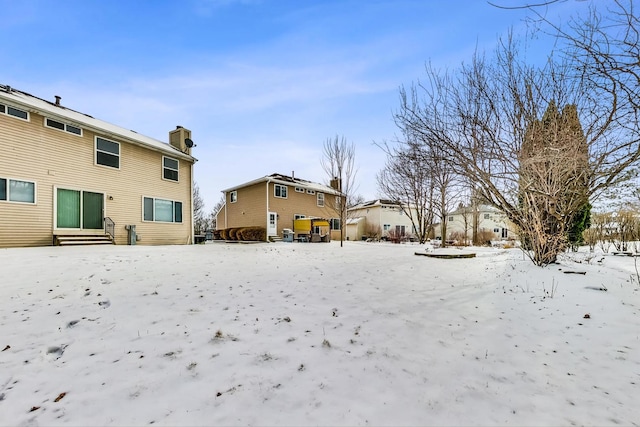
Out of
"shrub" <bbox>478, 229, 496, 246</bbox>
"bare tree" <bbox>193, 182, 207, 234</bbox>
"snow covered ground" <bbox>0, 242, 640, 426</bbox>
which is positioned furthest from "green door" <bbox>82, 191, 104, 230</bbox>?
"bare tree" <bbox>193, 182, 207, 234</bbox>

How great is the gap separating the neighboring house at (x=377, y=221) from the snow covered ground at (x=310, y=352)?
28310 mm

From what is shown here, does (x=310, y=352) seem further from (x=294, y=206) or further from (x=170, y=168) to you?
(x=294, y=206)

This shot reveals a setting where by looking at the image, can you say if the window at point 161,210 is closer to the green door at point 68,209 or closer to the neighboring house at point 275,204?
the green door at point 68,209

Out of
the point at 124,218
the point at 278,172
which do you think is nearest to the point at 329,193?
the point at 278,172

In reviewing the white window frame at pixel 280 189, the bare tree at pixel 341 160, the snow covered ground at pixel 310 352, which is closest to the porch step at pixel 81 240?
the snow covered ground at pixel 310 352

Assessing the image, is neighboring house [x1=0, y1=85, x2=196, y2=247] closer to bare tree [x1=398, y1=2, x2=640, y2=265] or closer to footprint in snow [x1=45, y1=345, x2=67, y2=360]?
footprint in snow [x1=45, y1=345, x2=67, y2=360]

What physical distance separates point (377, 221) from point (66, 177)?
29.0m

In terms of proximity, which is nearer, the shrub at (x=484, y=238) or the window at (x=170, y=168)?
the window at (x=170, y=168)

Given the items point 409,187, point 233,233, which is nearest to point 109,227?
point 233,233

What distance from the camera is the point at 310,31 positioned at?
9.12 m

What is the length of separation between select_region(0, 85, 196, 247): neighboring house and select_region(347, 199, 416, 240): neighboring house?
2217 centimetres

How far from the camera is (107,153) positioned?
467 inches

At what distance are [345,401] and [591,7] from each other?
703 cm

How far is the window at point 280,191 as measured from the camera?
2159cm
